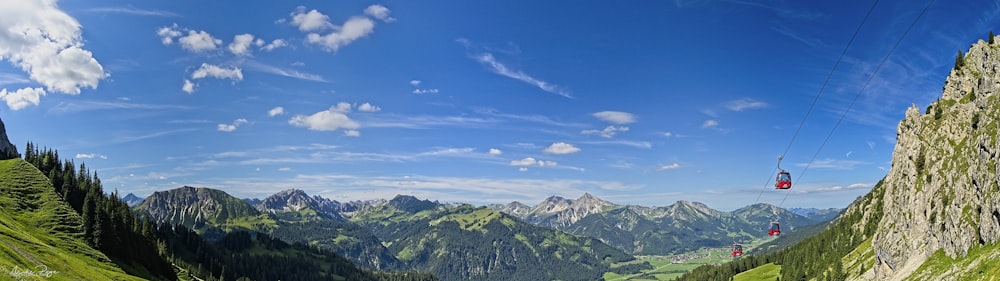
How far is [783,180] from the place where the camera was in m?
77.1

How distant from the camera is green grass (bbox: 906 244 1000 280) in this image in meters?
96.8

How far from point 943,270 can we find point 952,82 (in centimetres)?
9609

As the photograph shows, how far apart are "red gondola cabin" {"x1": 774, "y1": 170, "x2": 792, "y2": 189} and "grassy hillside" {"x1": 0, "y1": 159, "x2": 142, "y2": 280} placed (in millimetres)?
94524

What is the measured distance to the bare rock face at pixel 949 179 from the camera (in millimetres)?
123250

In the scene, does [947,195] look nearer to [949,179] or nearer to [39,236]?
[949,179]

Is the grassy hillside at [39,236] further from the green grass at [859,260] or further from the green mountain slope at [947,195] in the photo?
the green grass at [859,260]

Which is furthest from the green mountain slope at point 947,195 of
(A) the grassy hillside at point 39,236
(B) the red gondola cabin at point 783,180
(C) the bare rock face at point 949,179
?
(A) the grassy hillside at point 39,236

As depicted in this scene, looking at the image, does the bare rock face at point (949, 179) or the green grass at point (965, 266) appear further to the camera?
the bare rock face at point (949, 179)

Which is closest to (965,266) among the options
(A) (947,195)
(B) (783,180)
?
(A) (947,195)

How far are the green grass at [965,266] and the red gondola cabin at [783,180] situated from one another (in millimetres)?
40156

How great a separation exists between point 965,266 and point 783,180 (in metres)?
67.6

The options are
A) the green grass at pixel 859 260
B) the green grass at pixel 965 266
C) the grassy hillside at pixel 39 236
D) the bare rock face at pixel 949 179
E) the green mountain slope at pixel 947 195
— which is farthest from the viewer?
the green grass at pixel 859 260

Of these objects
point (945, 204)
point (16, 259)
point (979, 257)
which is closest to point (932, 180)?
point (945, 204)

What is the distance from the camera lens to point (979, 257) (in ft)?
356
